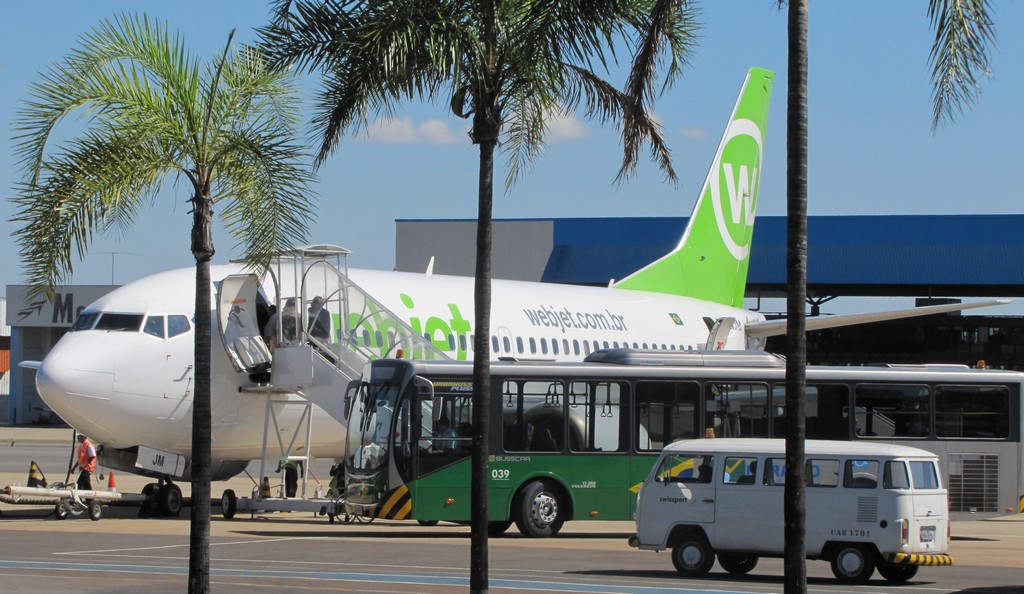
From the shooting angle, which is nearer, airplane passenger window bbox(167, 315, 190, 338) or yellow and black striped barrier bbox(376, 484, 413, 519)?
yellow and black striped barrier bbox(376, 484, 413, 519)

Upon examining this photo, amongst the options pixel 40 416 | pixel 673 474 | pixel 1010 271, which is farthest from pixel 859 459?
pixel 40 416

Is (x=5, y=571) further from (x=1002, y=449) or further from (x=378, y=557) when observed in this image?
(x=1002, y=449)

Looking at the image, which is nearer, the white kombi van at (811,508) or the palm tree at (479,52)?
the palm tree at (479,52)

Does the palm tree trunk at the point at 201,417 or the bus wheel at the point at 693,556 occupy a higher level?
the palm tree trunk at the point at 201,417

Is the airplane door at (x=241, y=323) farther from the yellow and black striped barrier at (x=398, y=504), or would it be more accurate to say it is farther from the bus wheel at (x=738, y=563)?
the bus wheel at (x=738, y=563)


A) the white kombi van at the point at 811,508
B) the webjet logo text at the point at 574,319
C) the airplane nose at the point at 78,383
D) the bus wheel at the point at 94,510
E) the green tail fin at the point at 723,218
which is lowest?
the bus wheel at the point at 94,510

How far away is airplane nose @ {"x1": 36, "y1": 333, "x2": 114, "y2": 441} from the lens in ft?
75.0

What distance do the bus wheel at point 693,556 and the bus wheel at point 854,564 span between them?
5.18 feet

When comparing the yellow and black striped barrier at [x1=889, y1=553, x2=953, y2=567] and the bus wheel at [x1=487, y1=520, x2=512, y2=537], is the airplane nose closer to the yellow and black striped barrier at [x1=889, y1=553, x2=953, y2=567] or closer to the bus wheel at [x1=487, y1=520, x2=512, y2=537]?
the bus wheel at [x1=487, y1=520, x2=512, y2=537]

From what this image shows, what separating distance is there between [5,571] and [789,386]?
10.3 metres

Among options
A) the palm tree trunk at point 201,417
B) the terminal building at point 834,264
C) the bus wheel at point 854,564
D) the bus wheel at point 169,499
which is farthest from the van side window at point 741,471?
the terminal building at point 834,264

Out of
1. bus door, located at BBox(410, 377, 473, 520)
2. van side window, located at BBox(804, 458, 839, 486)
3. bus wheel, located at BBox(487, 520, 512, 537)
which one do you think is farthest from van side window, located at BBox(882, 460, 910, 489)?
bus wheel, located at BBox(487, 520, 512, 537)

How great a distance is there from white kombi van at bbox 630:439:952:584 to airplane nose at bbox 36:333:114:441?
959 centimetres

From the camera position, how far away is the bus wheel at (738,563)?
18.7 meters
